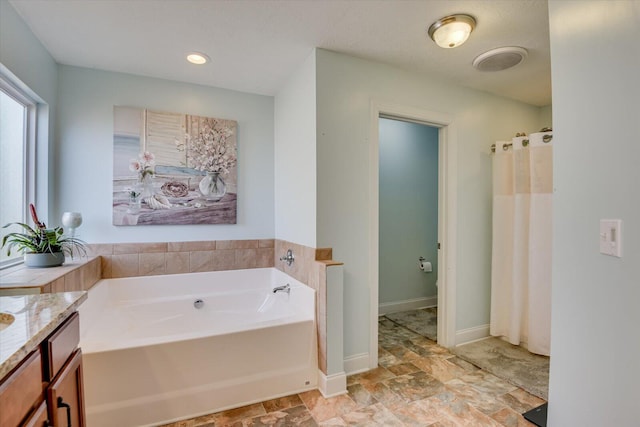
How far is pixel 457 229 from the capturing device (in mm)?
2691

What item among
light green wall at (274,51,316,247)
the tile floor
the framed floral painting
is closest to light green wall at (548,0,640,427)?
the tile floor

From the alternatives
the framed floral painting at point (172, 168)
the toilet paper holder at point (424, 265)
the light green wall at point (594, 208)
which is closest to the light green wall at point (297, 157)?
the framed floral painting at point (172, 168)

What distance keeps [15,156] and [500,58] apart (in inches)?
135

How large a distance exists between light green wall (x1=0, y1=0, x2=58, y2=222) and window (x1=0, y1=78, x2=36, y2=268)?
5cm

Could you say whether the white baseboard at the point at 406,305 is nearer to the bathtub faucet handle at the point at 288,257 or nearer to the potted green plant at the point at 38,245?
the bathtub faucet handle at the point at 288,257

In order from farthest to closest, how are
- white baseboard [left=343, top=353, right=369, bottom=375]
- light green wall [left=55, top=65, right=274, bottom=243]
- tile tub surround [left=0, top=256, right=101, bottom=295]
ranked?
light green wall [left=55, top=65, right=274, bottom=243]
white baseboard [left=343, top=353, right=369, bottom=375]
tile tub surround [left=0, top=256, right=101, bottom=295]

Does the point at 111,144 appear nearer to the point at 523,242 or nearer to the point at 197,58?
the point at 197,58

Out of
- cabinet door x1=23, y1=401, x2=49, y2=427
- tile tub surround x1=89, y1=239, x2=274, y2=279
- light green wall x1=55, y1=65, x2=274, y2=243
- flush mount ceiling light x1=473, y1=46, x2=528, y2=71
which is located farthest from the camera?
tile tub surround x1=89, y1=239, x2=274, y2=279

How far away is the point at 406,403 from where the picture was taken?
6.22ft

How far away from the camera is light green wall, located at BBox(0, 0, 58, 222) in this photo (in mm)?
1660

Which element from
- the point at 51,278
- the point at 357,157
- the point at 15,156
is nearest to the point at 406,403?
the point at 357,157

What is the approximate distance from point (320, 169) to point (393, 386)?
158 cm

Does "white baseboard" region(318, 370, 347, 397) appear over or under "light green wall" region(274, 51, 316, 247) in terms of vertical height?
under

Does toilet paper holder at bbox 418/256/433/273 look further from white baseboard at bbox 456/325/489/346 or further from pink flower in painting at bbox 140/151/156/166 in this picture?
pink flower in painting at bbox 140/151/156/166
